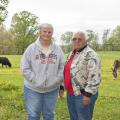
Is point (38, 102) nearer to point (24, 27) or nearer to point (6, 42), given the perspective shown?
point (6, 42)

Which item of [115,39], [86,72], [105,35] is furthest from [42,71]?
[105,35]

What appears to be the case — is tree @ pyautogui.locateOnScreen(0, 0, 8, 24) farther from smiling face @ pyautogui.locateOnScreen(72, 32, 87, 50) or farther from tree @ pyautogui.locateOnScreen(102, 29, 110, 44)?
tree @ pyautogui.locateOnScreen(102, 29, 110, 44)

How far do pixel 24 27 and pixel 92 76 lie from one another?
3194 inches

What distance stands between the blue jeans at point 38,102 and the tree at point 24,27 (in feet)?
251

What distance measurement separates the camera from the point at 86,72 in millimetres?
6086

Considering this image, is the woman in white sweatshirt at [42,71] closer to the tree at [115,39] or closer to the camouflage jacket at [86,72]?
the camouflage jacket at [86,72]

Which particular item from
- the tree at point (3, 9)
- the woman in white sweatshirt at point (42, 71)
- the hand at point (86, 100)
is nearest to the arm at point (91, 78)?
the hand at point (86, 100)

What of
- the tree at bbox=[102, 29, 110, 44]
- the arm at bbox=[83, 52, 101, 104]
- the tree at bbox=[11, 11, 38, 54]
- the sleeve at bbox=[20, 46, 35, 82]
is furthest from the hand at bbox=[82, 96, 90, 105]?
the tree at bbox=[102, 29, 110, 44]

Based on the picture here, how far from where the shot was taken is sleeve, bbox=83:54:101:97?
19.6ft

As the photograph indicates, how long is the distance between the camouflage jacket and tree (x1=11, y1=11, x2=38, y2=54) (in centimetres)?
7706

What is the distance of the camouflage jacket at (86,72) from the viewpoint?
600cm

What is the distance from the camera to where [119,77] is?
2578 cm

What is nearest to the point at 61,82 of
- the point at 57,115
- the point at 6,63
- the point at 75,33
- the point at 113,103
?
the point at 75,33

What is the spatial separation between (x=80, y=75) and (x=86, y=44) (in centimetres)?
51
